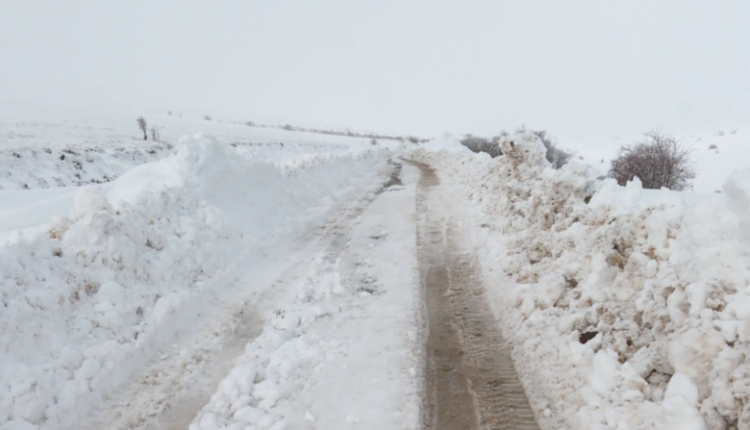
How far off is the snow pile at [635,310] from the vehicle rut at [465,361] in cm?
19

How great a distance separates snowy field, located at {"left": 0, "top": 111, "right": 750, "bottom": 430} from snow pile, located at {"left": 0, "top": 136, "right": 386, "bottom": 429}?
2 centimetres

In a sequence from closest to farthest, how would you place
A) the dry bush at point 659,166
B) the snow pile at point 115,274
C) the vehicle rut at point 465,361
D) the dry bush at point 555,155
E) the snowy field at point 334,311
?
the snowy field at point 334,311 → the vehicle rut at point 465,361 → the snow pile at point 115,274 → the dry bush at point 659,166 → the dry bush at point 555,155

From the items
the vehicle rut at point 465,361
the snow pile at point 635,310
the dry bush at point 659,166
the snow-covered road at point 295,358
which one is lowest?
the snow-covered road at point 295,358

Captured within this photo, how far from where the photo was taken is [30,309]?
436 cm

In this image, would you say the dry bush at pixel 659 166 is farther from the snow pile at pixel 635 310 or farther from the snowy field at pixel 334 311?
the snow pile at pixel 635 310

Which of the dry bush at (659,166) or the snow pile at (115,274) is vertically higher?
the dry bush at (659,166)

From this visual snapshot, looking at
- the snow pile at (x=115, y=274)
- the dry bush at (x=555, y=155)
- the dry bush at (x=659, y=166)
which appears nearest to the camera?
the snow pile at (x=115, y=274)

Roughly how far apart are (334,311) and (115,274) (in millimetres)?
2807

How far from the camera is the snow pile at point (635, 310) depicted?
10.3 ft

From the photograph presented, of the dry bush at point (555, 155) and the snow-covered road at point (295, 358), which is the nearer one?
the snow-covered road at point (295, 358)

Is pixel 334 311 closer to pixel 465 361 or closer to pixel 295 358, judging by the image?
pixel 295 358

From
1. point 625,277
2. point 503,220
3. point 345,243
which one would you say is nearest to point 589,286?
point 625,277

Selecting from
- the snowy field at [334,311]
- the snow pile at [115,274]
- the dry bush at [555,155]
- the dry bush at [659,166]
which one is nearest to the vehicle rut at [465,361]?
the snowy field at [334,311]

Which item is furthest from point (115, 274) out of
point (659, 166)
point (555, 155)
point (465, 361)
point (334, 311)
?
point (555, 155)
